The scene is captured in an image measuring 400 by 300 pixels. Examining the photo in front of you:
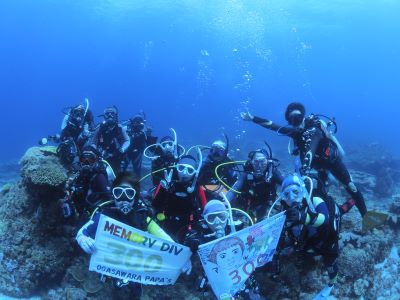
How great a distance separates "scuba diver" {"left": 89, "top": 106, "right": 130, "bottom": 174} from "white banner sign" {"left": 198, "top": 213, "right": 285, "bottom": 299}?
592 centimetres

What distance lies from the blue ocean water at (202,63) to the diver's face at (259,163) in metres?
35.2

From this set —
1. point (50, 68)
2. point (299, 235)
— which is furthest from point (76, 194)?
point (50, 68)

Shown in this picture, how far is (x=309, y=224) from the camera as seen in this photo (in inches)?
210

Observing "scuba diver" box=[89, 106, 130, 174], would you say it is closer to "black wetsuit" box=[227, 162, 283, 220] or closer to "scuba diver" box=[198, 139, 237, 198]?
"scuba diver" box=[198, 139, 237, 198]

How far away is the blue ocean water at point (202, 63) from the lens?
56031mm

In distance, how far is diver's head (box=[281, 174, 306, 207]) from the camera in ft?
17.0

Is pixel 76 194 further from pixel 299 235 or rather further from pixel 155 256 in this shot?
pixel 299 235

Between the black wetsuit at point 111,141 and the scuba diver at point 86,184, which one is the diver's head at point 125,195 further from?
the black wetsuit at point 111,141

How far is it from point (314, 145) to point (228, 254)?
4.06m

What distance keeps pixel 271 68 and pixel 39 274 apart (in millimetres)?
182587

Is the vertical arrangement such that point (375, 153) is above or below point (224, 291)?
below

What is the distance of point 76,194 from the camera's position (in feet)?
21.3

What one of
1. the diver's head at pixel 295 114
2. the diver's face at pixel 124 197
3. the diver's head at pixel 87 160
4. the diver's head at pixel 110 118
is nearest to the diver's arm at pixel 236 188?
the diver's head at pixel 295 114

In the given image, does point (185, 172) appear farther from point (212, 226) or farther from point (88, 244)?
point (88, 244)
